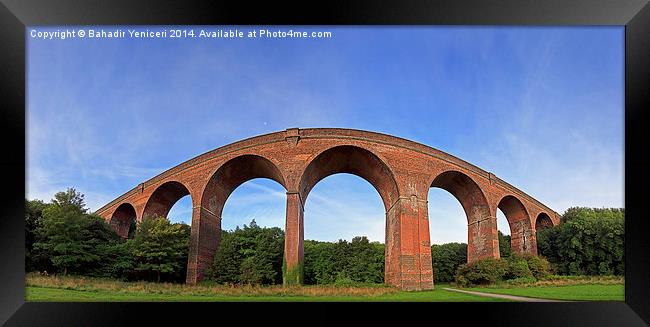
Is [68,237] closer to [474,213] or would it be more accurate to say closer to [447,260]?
[474,213]

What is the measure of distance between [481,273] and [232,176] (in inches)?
535

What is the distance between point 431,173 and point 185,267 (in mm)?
13080

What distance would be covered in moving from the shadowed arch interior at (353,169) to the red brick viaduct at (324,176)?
2.1 inches

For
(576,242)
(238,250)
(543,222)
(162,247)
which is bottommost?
(238,250)

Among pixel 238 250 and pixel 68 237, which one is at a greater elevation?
pixel 68 237

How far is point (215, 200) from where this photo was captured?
20.0 metres

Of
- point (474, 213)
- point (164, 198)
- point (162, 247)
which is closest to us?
point (162, 247)

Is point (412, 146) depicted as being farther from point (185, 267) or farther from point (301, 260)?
point (185, 267)

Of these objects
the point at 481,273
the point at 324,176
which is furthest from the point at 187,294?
the point at 481,273
